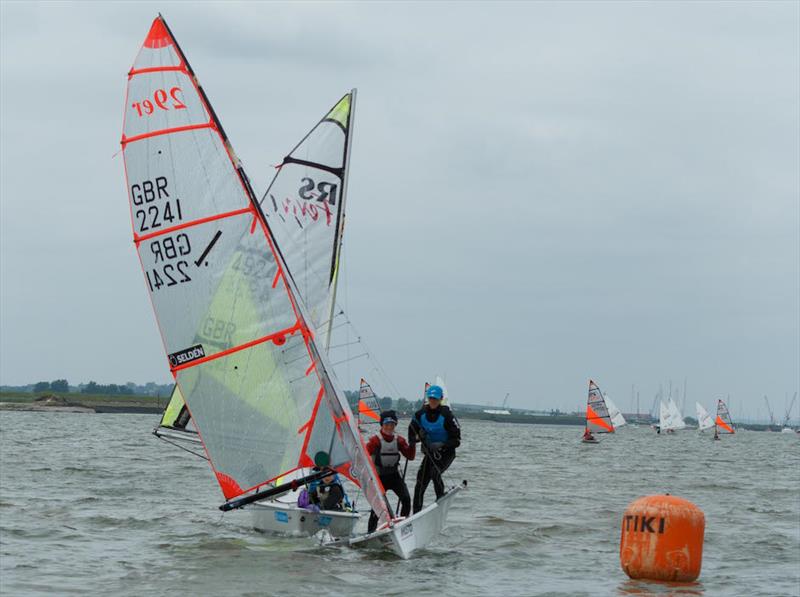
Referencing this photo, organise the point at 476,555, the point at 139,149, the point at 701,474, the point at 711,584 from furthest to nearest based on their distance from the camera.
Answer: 1. the point at 701,474
2. the point at 476,555
3. the point at 139,149
4. the point at 711,584

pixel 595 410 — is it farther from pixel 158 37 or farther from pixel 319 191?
pixel 158 37

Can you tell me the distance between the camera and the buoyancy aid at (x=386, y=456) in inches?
532

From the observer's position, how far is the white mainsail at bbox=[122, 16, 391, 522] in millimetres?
13102

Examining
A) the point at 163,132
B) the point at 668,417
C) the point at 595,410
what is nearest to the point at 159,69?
the point at 163,132

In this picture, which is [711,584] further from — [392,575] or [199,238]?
[199,238]

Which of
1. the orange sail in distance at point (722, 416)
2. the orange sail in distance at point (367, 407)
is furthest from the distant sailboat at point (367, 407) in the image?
the orange sail in distance at point (722, 416)

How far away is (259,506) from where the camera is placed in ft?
49.9

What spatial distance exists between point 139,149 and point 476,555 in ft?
20.1

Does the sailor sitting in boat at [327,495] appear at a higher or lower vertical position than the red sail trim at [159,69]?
lower

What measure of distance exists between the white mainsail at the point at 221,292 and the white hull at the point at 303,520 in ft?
4.12

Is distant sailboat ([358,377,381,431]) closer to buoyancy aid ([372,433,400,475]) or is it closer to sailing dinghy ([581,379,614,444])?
sailing dinghy ([581,379,614,444])

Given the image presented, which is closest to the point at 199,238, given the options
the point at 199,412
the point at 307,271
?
the point at 199,412

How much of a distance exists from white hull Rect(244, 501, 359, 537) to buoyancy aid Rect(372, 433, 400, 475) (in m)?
1.22

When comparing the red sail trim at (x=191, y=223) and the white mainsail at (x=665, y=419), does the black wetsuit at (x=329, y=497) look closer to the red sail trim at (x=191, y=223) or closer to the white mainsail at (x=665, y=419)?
the red sail trim at (x=191, y=223)
